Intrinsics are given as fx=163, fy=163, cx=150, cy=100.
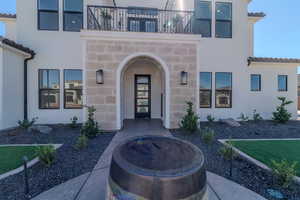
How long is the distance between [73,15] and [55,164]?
26.4 ft

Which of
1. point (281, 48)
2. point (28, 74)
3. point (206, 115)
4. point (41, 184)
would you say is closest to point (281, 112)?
point (206, 115)

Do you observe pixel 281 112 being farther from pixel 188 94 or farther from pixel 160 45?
pixel 160 45

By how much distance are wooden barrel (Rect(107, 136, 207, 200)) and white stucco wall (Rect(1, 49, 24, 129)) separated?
25.6ft

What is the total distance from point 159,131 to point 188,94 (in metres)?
2.10

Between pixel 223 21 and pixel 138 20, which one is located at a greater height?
pixel 138 20

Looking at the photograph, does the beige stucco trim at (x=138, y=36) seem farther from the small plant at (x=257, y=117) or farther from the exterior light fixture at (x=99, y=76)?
the small plant at (x=257, y=117)

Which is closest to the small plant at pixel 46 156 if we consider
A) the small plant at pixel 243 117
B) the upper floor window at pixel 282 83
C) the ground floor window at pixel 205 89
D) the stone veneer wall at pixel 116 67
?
the stone veneer wall at pixel 116 67

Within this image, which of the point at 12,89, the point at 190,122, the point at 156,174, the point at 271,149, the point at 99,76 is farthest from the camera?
the point at 12,89

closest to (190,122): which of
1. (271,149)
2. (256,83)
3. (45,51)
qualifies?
(271,149)

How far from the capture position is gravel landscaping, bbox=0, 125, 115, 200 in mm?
3072

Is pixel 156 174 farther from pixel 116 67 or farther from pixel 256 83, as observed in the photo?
pixel 256 83

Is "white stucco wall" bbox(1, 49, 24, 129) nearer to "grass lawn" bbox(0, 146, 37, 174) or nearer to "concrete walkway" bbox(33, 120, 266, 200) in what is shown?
"grass lawn" bbox(0, 146, 37, 174)

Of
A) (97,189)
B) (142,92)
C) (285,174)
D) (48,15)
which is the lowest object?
(97,189)

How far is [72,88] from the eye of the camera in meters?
8.95
